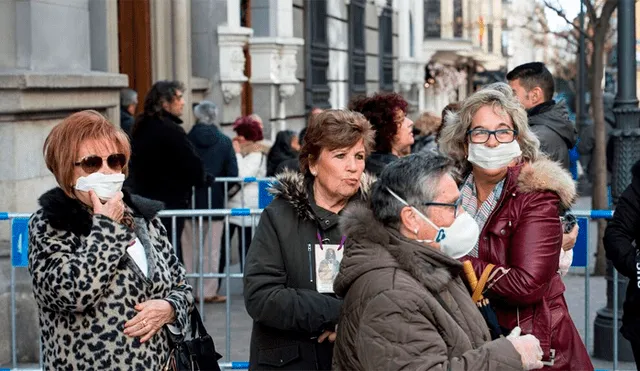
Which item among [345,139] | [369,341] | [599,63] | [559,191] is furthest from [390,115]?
[599,63]

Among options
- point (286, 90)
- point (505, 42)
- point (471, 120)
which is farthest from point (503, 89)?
point (505, 42)

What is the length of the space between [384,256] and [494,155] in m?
1.33

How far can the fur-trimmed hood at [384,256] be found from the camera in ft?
12.8

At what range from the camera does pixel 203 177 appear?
426 inches

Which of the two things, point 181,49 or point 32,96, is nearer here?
point 32,96

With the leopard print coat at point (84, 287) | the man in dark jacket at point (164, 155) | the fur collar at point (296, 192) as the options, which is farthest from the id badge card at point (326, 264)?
the man in dark jacket at point (164, 155)

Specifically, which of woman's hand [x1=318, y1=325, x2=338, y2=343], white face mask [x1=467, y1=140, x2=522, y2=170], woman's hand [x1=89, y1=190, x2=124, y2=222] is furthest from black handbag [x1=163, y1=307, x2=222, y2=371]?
white face mask [x1=467, y1=140, x2=522, y2=170]

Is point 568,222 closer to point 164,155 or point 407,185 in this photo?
point 407,185

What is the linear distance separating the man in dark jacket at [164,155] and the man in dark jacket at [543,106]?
13.2 feet

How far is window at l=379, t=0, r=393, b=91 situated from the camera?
29.5 meters

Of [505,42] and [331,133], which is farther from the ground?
[505,42]

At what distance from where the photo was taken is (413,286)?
3.82 m

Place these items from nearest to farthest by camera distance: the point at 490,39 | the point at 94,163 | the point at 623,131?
the point at 94,163, the point at 623,131, the point at 490,39

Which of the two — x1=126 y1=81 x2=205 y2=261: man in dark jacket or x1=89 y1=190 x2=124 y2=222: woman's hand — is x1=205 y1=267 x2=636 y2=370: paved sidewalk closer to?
x1=126 y1=81 x2=205 y2=261: man in dark jacket
